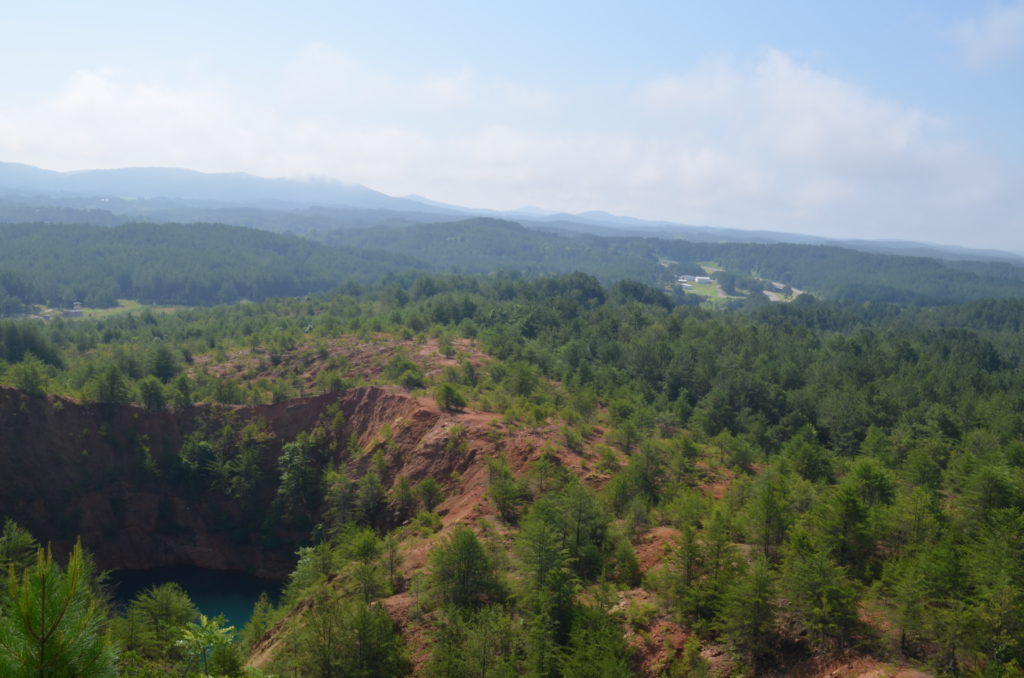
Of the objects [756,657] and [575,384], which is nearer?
[756,657]

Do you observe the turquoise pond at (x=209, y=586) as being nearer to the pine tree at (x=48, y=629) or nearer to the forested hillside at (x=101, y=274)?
the pine tree at (x=48, y=629)

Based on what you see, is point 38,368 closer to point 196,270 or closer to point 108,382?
point 108,382

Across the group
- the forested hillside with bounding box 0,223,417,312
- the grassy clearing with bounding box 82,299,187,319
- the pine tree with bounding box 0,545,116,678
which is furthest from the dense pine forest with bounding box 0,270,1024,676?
the forested hillside with bounding box 0,223,417,312

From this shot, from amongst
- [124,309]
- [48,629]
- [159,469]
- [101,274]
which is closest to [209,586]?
[159,469]

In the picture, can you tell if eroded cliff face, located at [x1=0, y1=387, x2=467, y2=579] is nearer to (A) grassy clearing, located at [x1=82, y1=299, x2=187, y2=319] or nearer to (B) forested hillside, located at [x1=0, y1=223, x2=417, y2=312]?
(A) grassy clearing, located at [x1=82, y1=299, x2=187, y2=319]

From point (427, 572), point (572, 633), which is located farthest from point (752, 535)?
point (427, 572)
